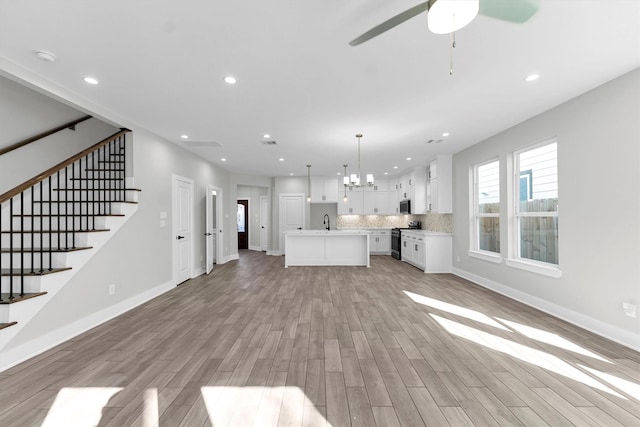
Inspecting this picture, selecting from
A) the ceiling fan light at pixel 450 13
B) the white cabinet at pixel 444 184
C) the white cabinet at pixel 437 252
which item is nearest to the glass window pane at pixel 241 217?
the white cabinet at pixel 437 252

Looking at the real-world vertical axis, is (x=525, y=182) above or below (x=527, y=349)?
above

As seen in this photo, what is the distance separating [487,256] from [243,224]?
8.94 m

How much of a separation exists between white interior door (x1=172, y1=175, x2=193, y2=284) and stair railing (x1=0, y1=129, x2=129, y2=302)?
3.68ft

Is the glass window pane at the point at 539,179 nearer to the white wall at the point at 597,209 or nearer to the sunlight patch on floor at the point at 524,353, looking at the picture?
the white wall at the point at 597,209

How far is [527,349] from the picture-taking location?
103 inches

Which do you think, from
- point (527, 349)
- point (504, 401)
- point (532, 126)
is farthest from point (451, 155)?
point (504, 401)

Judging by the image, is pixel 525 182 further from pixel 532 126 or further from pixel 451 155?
pixel 451 155

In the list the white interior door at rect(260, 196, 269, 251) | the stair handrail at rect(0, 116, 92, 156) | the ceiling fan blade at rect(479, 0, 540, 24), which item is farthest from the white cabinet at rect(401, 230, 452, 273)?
the stair handrail at rect(0, 116, 92, 156)

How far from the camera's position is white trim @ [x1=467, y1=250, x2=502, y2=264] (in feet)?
15.4

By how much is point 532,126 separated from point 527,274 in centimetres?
219

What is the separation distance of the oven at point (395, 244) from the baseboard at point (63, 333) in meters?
6.43

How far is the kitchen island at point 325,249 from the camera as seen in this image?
7066 mm

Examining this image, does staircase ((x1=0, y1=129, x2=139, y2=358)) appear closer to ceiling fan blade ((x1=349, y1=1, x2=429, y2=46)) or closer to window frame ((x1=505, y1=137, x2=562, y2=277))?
ceiling fan blade ((x1=349, y1=1, x2=429, y2=46))

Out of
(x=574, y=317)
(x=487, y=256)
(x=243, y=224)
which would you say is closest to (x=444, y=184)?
(x=487, y=256)
